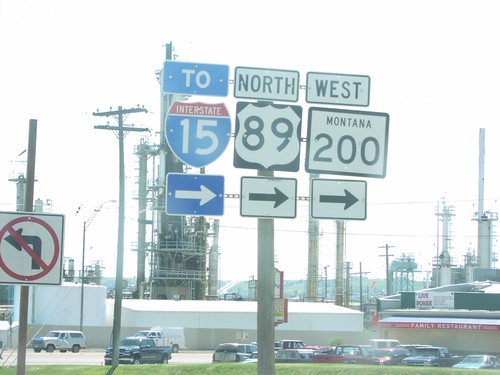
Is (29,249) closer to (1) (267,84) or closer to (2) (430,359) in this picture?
(1) (267,84)

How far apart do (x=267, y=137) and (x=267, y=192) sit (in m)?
0.60

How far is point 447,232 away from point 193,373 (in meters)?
64.9

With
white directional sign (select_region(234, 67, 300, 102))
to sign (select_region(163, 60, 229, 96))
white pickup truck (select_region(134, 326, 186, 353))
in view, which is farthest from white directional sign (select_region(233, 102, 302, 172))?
white pickup truck (select_region(134, 326, 186, 353))

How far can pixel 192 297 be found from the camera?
71562mm

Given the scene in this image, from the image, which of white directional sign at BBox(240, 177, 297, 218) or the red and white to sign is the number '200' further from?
the red and white to sign

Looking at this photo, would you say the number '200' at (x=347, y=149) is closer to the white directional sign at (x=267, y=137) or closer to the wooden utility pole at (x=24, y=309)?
the white directional sign at (x=267, y=137)

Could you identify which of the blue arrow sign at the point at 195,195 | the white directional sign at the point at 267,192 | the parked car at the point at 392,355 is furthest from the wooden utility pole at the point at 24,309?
the parked car at the point at 392,355

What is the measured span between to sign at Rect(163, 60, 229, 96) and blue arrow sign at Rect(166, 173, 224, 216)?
944 mm

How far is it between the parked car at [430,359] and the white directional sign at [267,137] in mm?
30958

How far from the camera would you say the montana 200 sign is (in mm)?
9094

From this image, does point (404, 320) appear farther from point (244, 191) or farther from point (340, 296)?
point (244, 191)

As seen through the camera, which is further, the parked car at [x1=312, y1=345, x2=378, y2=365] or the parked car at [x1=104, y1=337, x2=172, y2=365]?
the parked car at [x1=104, y1=337, x2=172, y2=365]

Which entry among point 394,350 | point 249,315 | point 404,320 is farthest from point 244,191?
point 249,315

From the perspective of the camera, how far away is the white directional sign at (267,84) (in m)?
9.17
